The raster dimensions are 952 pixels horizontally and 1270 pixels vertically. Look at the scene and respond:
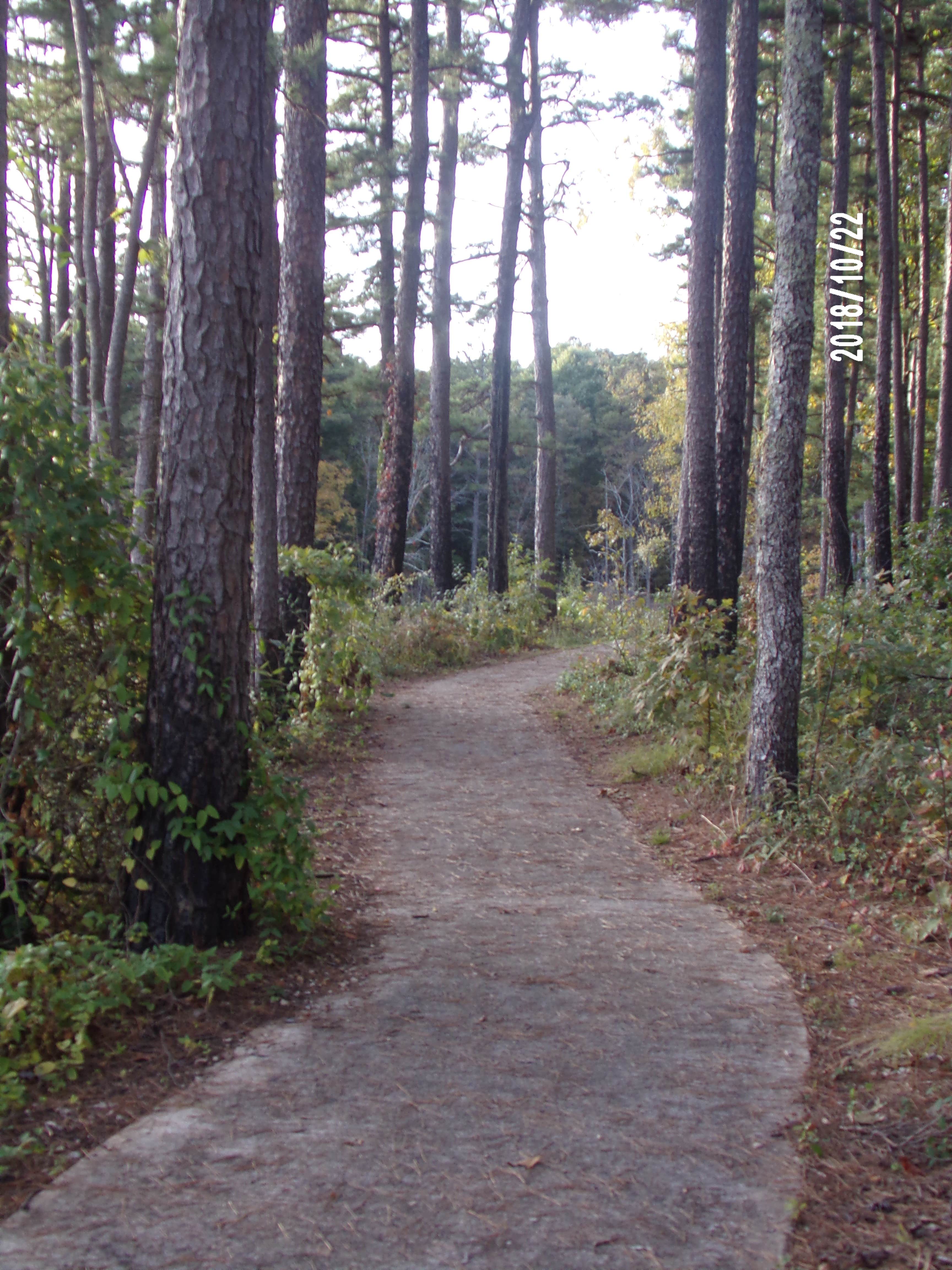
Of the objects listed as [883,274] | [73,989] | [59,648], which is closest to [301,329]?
[59,648]

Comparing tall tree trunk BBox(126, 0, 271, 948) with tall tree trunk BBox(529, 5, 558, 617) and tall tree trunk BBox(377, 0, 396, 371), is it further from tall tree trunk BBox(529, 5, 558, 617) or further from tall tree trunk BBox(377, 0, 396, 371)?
tall tree trunk BBox(529, 5, 558, 617)

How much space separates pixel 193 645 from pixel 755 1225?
9.32 ft

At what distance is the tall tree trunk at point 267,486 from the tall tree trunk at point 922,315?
534 inches

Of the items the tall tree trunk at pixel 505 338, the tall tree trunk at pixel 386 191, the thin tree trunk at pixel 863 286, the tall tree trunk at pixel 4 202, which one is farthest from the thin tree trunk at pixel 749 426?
the tall tree trunk at pixel 4 202

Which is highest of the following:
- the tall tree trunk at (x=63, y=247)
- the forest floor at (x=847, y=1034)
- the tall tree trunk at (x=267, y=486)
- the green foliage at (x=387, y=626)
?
the tall tree trunk at (x=63, y=247)

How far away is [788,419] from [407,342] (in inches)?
442

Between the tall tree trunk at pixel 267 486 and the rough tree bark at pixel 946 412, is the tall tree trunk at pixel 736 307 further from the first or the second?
the rough tree bark at pixel 946 412

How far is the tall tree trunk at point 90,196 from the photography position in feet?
33.0

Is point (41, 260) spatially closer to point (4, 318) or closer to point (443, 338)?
point (443, 338)

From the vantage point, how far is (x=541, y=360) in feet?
72.7

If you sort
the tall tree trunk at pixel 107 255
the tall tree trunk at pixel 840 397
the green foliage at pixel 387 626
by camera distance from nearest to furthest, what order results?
the green foliage at pixel 387 626
the tall tree trunk at pixel 107 255
the tall tree trunk at pixel 840 397

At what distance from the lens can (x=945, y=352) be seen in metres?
16.0

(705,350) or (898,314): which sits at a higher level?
(898,314)

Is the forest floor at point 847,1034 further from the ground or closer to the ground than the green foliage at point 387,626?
closer to the ground
